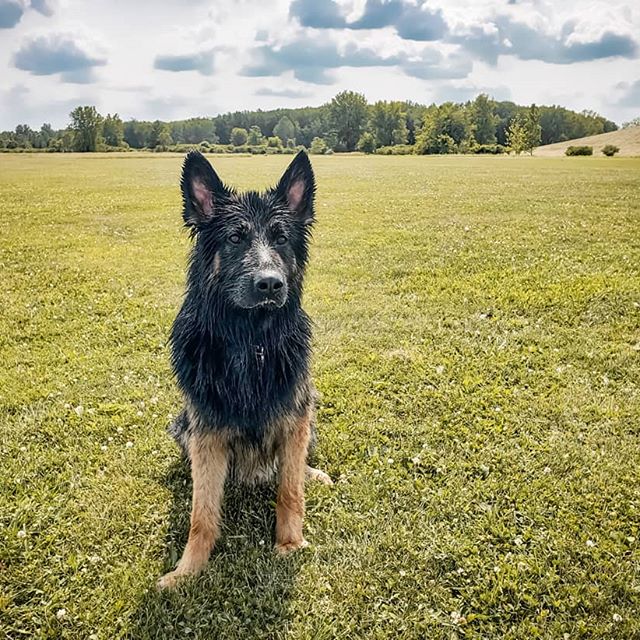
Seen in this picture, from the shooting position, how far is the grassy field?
347 centimetres

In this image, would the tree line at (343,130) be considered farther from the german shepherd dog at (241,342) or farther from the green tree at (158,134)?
the german shepherd dog at (241,342)

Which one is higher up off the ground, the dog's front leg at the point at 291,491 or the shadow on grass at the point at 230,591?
the dog's front leg at the point at 291,491

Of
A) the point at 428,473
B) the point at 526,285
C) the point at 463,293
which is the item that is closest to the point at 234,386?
the point at 428,473

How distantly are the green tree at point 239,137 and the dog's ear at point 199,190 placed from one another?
82.1 m

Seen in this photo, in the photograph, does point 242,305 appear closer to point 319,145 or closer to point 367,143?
point 319,145

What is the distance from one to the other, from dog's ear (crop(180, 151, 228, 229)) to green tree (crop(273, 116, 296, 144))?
87389 mm

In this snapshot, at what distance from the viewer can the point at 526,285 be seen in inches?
382

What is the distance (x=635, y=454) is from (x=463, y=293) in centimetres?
485

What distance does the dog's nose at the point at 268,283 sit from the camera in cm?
348

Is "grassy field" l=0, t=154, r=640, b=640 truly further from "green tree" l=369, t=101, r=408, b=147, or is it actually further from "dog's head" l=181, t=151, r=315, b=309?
"green tree" l=369, t=101, r=408, b=147

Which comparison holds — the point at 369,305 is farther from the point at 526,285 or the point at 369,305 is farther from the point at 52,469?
the point at 52,469

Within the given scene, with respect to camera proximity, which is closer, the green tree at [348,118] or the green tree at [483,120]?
the green tree at [348,118]

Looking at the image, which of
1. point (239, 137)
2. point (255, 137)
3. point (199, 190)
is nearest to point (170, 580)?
point (199, 190)

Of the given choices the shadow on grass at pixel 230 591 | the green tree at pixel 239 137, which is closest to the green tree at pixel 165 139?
the green tree at pixel 239 137
